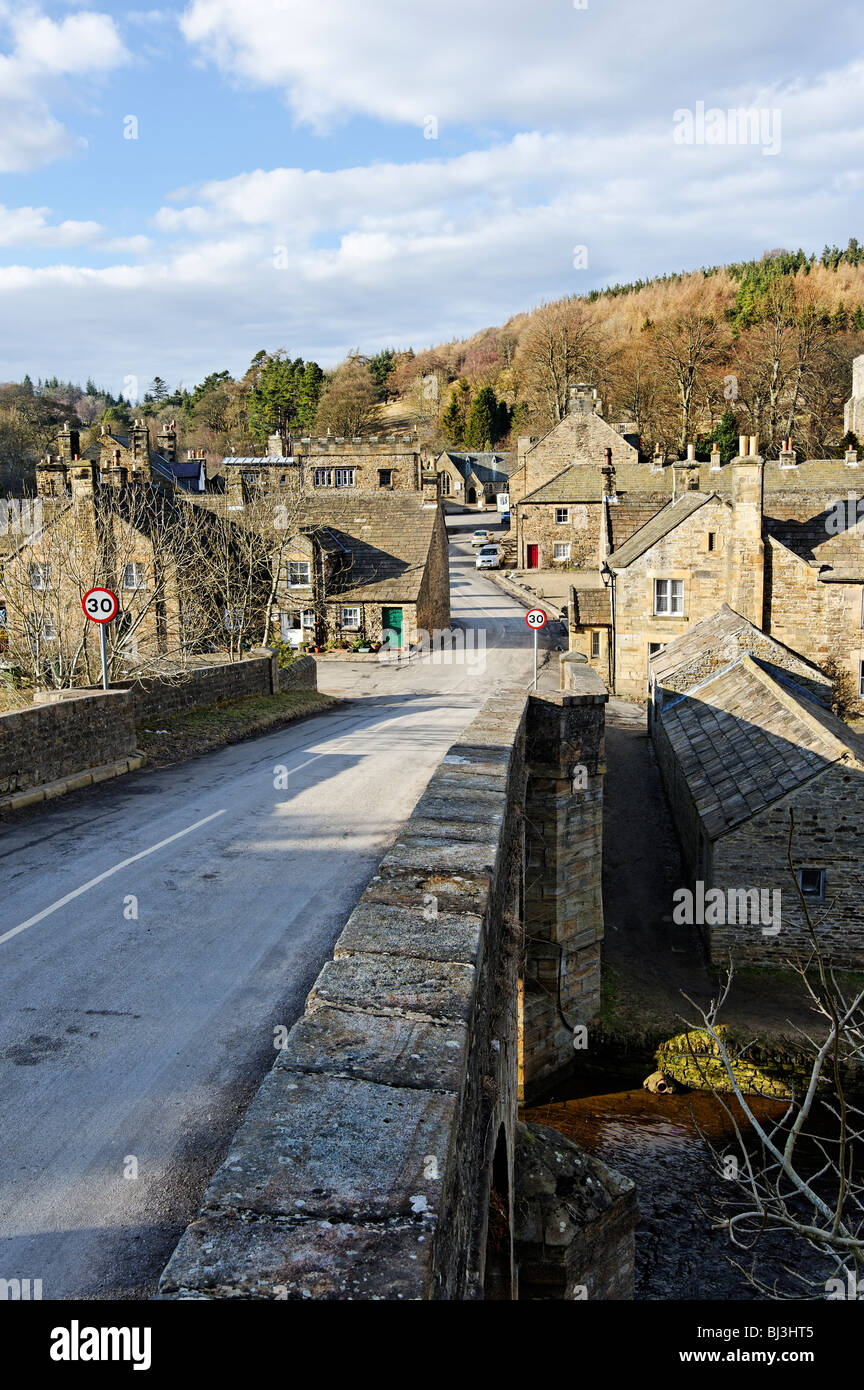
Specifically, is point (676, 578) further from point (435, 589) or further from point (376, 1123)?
point (376, 1123)

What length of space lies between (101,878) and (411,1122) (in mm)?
7154

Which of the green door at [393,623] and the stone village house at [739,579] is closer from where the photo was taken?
the stone village house at [739,579]

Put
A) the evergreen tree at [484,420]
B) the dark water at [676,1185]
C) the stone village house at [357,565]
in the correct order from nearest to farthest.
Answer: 1. the dark water at [676,1185]
2. the stone village house at [357,565]
3. the evergreen tree at [484,420]

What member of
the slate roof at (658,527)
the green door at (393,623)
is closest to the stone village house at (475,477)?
the slate roof at (658,527)

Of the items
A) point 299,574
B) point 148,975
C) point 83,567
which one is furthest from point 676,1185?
point 299,574

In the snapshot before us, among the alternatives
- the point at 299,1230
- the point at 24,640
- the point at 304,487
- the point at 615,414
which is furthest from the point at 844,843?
the point at 615,414

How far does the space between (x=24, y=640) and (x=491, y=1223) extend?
1600cm

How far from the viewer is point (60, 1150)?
16.0 feet

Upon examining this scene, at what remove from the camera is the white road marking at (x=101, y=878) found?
26.7 feet

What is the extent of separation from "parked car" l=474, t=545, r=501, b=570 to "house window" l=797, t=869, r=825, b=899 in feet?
157

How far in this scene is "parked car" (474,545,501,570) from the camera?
2576 inches

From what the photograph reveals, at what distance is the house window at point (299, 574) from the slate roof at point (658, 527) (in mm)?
12182

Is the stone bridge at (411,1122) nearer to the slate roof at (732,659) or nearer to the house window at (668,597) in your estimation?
the slate roof at (732,659)

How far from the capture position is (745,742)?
2192cm
